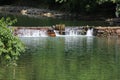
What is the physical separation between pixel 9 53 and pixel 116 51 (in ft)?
46.6

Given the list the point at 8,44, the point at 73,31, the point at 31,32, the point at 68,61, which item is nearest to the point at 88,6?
the point at 73,31

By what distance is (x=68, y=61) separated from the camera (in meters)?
27.8

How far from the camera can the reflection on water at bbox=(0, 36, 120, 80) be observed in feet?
74.2

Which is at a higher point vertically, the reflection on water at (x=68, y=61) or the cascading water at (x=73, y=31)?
the cascading water at (x=73, y=31)

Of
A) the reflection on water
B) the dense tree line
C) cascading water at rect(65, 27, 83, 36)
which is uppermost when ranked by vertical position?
the dense tree line

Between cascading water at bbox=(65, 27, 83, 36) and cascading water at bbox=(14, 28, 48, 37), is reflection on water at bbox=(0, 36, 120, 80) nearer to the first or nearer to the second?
cascading water at bbox=(14, 28, 48, 37)

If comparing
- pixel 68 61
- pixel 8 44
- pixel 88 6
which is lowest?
pixel 68 61

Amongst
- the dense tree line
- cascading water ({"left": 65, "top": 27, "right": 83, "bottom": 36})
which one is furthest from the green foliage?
→ the dense tree line

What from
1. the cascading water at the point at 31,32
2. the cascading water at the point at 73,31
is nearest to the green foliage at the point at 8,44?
the cascading water at the point at 31,32

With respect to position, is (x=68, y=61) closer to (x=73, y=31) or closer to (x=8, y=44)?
(x=8, y=44)

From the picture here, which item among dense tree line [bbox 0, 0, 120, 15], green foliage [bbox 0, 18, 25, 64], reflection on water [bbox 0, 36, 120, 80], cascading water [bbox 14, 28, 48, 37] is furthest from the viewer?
dense tree line [bbox 0, 0, 120, 15]

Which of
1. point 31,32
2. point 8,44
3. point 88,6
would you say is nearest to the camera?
point 8,44

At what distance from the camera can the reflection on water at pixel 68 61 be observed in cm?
2262

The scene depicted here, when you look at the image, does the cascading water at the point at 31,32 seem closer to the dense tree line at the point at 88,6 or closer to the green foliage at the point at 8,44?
the dense tree line at the point at 88,6
